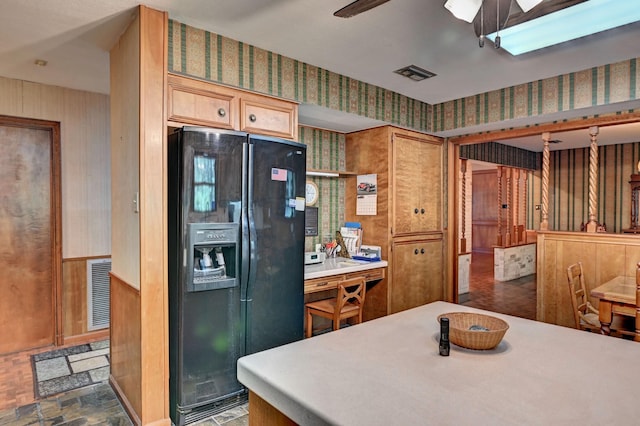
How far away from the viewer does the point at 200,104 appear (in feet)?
8.50

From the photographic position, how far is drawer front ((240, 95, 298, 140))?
283 cm

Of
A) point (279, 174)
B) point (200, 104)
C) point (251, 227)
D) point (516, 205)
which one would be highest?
point (200, 104)

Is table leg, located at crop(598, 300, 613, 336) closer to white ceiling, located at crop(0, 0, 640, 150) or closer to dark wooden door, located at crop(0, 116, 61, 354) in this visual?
white ceiling, located at crop(0, 0, 640, 150)

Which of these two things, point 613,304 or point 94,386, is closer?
point 613,304

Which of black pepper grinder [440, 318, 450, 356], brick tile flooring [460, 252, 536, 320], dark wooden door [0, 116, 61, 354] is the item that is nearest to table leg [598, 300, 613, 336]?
brick tile flooring [460, 252, 536, 320]

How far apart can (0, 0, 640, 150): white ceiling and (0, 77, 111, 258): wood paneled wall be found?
205 millimetres

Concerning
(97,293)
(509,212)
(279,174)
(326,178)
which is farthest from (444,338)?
(509,212)

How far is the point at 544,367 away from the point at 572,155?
8.42 m

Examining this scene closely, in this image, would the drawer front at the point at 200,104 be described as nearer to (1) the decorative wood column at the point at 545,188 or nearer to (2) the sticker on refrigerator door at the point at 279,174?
(2) the sticker on refrigerator door at the point at 279,174

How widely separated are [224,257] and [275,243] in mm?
376

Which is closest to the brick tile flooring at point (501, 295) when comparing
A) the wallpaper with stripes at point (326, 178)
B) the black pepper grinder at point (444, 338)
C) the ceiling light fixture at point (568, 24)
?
the wallpaper with stripes at point (326, 178)

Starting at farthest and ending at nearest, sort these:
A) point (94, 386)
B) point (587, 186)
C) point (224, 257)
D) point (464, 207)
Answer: point (587, 186), point (464, 207), point (94, 386), point (224, 257)

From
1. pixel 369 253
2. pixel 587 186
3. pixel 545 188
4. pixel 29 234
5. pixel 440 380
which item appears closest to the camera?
pixel 440 380

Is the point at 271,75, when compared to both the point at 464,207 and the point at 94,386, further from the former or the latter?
the point at 464,207
